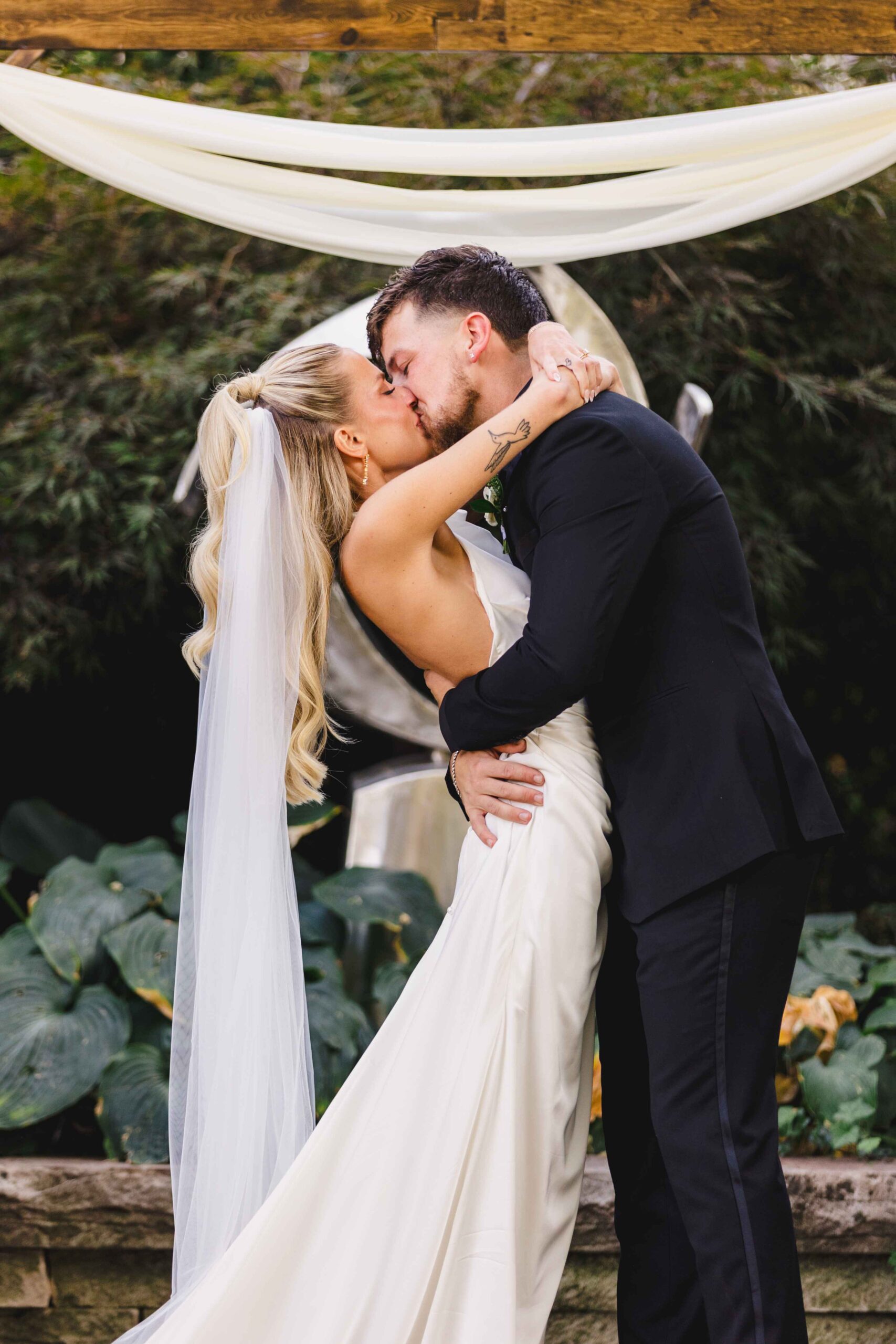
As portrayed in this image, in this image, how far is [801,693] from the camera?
4438 millimetres

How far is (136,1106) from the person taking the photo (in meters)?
2.82

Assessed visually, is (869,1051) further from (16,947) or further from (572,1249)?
(16,947)

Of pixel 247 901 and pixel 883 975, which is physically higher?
pixel 247 901

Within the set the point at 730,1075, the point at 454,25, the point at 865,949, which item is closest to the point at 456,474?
the point at 730,1075

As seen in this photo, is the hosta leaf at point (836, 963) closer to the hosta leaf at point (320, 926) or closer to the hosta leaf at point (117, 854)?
the hosta leaf at point (320, 926)

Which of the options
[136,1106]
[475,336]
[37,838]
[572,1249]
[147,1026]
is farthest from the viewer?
[37,838]

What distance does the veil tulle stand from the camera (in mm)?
2008

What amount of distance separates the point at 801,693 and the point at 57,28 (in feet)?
10.5

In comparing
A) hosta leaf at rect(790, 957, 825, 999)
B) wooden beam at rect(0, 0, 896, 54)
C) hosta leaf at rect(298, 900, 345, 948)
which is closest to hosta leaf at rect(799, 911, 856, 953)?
hosta leaf at rect(790, 957, 825, 999)

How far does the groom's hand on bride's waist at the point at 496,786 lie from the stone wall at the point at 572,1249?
1082 mm

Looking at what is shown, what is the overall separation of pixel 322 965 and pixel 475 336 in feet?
5.63

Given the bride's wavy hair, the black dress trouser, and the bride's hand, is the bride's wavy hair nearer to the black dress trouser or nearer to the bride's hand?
the bride's hand

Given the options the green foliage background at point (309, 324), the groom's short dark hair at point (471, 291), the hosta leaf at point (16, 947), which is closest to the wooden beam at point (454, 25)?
the groom's short dark hair at point (471, 291)

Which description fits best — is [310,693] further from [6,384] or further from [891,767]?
[891,767]
